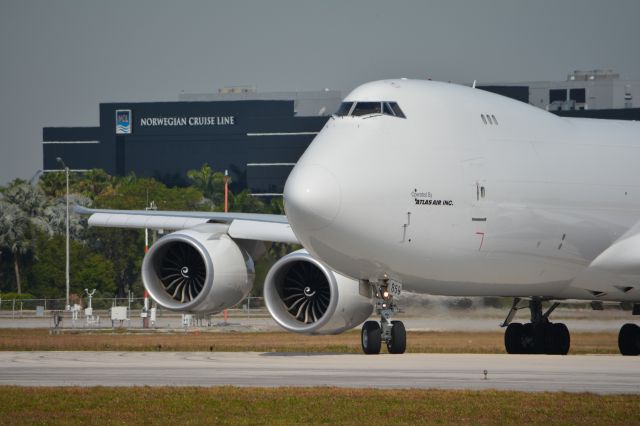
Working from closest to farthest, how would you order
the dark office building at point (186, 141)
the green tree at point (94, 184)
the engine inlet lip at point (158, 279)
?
the engine inlet lip at point (158, 279), the green tree at point (94, 184), the dark office building at point (186, 141)

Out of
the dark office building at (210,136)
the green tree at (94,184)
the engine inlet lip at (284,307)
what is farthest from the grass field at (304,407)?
the dark office building at (210,136)

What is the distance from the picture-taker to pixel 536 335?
33656mm

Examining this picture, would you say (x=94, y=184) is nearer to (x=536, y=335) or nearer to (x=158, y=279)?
(x=158, y=279)

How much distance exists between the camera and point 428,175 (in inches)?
1110

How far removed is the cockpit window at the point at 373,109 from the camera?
28.4m

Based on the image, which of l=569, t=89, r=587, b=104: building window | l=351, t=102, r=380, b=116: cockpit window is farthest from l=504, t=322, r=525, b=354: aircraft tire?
l=569, t=89, r=587, b=104: building window

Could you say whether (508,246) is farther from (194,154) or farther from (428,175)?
(194,154)

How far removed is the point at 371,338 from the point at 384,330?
394mm

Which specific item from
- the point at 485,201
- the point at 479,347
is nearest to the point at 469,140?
the point at 485,201

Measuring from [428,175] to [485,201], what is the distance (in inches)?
60.9

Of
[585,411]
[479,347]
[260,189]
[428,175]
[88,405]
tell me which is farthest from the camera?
[260,189]

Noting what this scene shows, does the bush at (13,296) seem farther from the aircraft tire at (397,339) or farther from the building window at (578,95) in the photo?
the building window at (578,95)

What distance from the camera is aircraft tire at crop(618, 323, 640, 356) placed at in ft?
110

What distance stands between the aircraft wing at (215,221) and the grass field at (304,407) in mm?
11360
